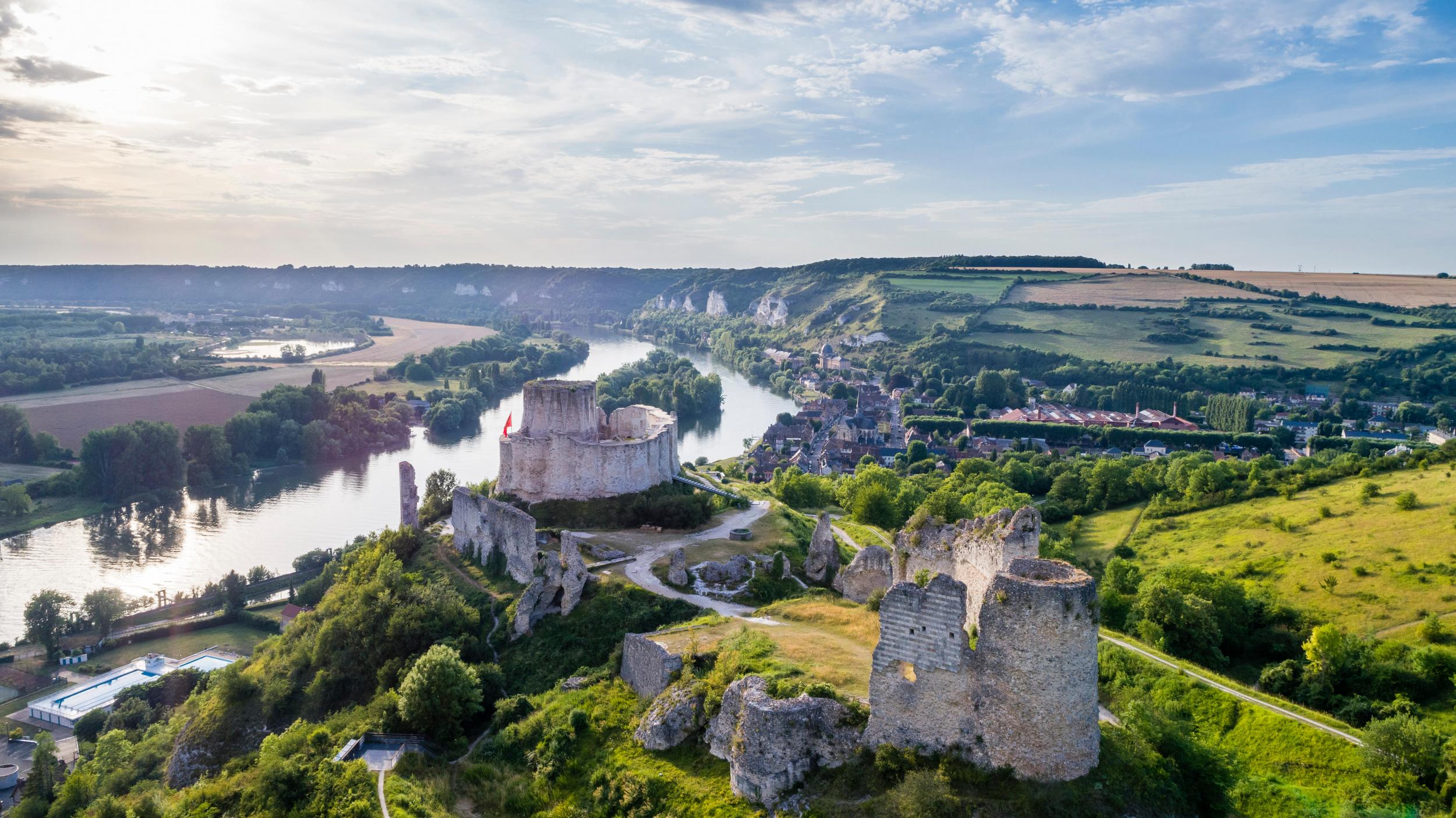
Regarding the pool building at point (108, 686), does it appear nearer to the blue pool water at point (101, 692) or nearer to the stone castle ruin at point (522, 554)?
the blue pool water at point (101, 692)

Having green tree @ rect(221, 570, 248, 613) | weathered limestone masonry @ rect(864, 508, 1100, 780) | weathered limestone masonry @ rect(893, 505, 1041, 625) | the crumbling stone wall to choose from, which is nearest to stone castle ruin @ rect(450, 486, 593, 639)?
the crumbling stone wall

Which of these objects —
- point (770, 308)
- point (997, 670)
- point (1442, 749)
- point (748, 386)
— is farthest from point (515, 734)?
point (770, 308)

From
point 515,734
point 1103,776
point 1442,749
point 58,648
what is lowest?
point 58,648

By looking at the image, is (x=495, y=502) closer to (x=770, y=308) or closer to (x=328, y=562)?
(x=328, y=562)

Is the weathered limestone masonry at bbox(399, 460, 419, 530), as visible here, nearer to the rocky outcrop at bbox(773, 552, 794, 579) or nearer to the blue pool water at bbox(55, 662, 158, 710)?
the blue pool water at bbox(55, 662, 158, 710)

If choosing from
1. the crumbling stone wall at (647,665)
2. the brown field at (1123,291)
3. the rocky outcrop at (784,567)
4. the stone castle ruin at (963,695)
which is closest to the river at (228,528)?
the rocky outcrop at (784,567)
